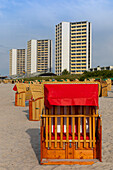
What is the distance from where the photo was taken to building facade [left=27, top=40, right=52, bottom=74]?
466ft

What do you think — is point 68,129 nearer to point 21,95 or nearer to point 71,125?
point 71,125

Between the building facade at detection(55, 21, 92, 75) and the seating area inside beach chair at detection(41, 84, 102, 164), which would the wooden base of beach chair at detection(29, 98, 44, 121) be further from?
the building facade at detection(55, 21, 92, 75)

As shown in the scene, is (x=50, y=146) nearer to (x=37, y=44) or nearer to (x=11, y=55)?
(x=37, y=44)

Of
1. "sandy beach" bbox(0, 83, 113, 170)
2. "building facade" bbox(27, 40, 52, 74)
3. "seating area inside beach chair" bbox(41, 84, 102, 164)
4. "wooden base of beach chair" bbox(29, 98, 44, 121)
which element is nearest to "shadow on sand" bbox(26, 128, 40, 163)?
"sandy beach" bbox(0, 83, 113, 170)

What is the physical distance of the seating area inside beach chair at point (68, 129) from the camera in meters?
3.76

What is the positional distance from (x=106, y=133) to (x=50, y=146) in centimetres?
279

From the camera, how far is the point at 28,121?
8.02 metres

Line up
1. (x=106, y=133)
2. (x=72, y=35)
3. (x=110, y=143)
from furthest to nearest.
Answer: (x=72, y=35)
(x=106, y=133)
(x=110, y=143)

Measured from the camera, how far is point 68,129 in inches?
153

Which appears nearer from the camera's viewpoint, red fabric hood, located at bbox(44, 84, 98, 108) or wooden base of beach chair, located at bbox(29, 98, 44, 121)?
red fabric hood, located at bbox(44, 84, 98, 108)

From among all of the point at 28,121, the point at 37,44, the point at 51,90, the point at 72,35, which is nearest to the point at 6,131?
the point at 28,121

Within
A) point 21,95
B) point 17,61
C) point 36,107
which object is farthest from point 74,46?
point 36,107

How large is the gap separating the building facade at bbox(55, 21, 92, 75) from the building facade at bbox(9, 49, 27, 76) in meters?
65.1

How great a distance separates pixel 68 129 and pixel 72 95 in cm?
71
